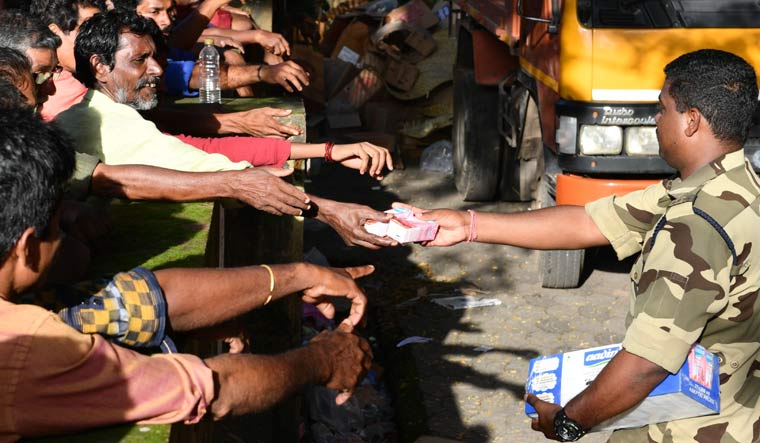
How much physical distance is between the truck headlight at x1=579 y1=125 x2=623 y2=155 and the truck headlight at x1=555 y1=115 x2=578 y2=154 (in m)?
0.04

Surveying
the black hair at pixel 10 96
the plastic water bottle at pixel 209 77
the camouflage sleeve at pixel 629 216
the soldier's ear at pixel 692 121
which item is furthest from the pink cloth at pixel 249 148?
the soldier's ear at pixel 692 121

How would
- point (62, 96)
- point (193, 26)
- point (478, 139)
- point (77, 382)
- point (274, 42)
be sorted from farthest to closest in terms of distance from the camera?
point (478, 139), point (274, 42), point (193, 26), point (62, 96), point (77, 382)

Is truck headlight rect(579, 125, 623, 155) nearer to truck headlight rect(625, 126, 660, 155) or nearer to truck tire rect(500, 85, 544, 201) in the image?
truck headlight rect(625, 126, 660, 155)

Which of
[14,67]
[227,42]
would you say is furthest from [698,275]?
[227,42]

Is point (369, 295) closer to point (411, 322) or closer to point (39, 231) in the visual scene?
point (411, 322)

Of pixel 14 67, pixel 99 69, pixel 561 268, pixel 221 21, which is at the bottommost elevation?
pixel 561 268

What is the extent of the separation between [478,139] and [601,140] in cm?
287

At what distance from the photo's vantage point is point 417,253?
7637 mm

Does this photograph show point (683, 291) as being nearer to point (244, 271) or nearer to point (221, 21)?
point (244, 271)

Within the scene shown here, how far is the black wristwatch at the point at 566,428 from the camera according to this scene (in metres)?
2.72

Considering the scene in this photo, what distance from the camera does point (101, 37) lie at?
4203 millimetres

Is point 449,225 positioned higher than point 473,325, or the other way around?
point 449,225

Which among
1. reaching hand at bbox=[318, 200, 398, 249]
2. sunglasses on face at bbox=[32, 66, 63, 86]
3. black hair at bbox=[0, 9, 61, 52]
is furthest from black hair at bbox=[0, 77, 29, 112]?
reaching hand at bbox=[318, 200, 398, 249]

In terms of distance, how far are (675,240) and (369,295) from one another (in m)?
4.39
